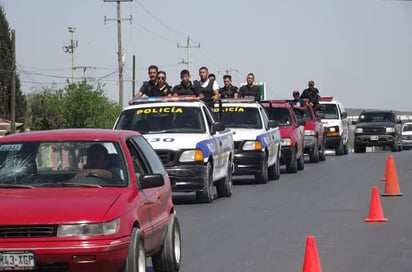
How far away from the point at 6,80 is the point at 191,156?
5817 centimetres

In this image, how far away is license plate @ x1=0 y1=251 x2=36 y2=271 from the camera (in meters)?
8.07

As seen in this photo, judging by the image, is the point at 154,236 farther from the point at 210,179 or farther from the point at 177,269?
the point at 210,179

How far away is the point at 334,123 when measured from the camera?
125 ft

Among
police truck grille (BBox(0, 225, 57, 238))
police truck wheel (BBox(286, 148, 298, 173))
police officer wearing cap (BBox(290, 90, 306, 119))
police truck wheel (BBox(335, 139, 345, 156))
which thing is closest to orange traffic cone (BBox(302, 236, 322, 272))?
police truck grille (BBox(0, 225, 57, 238))

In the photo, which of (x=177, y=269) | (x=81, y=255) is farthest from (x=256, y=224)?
(x=81, y=255)

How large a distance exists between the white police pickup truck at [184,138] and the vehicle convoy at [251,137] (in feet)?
9.79

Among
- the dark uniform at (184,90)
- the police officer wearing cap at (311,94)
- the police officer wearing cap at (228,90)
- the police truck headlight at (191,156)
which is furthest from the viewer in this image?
the police officer wearing cap at (311,94)

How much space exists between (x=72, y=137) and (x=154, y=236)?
3.91 ft

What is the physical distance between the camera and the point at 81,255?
809 cm

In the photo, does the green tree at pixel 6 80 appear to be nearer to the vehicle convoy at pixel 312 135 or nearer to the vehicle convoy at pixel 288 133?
the vehicle convoy at pixel 312 135

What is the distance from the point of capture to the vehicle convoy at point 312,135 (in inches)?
1278

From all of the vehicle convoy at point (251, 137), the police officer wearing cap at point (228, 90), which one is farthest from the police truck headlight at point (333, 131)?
the vehicle convoy at point (251, 137)

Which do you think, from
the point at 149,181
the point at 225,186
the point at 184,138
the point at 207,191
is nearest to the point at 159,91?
the point at 225,186

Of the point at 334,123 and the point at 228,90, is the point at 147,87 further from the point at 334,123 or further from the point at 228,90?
the point at 334,123
